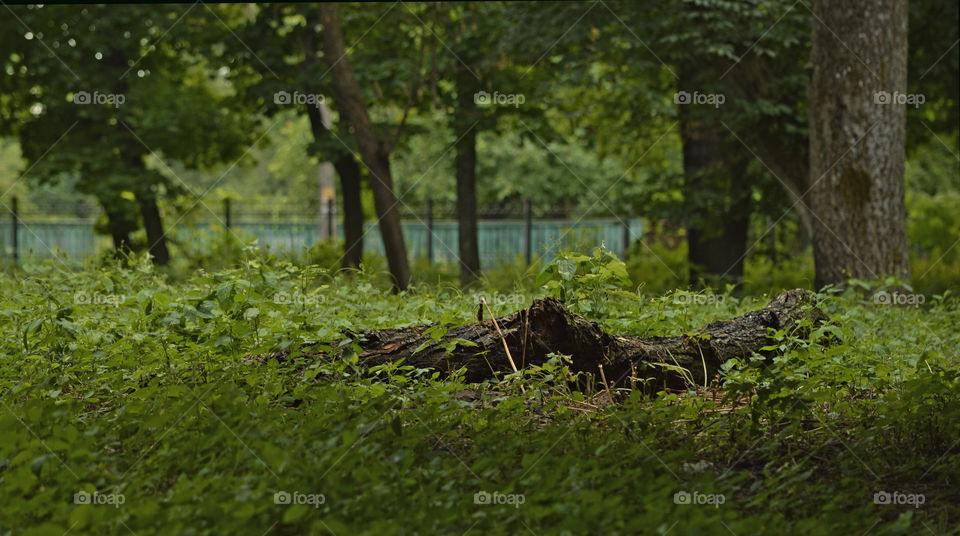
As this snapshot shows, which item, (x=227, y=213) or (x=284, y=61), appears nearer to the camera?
(x=284, y=61)

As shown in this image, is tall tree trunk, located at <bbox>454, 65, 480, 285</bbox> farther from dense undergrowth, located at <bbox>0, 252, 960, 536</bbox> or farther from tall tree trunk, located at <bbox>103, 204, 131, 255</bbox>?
dense undergrowth, located at <bbox>0, 252, 960, 536</bbox>

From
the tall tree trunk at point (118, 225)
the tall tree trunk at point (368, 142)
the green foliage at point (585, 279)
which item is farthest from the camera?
the tall tree trunk at point (118, 225)

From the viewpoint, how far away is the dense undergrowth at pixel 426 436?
127 inches

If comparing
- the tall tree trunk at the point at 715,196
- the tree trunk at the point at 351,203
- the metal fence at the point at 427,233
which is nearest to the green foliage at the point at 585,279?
the tall tree trunk at the point at 715,196

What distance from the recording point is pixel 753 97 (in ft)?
35.1

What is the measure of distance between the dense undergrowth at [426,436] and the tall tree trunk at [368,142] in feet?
16.0

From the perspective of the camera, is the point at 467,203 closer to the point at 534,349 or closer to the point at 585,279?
the point at 585,279

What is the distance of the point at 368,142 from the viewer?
425 inches

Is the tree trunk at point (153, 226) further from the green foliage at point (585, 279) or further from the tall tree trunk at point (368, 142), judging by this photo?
the green foliage at point (585, 279)

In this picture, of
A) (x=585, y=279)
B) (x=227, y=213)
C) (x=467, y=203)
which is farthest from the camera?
(x=227, y=213)

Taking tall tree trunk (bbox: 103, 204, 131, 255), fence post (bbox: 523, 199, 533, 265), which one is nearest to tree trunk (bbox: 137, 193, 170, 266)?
tall tree trunk (bbox: 103, 204, 131, 255)

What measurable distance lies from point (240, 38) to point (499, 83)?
3.96 metres

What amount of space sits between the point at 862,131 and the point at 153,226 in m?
10.7

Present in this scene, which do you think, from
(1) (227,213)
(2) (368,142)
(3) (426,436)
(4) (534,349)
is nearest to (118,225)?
(1) (227,213)
